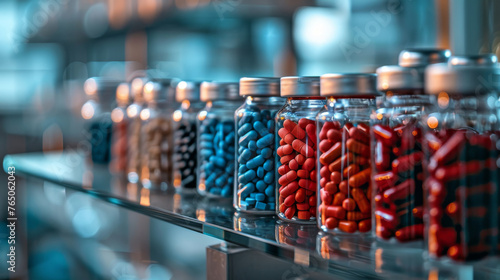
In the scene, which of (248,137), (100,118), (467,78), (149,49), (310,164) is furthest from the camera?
(149,49)

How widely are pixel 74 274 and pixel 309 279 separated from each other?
1087mm

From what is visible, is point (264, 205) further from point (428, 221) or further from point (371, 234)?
point (428, 221)

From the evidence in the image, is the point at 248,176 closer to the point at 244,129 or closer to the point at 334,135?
the point at 244,129

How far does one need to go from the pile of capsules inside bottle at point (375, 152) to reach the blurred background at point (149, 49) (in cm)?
18

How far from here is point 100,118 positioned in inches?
56.2

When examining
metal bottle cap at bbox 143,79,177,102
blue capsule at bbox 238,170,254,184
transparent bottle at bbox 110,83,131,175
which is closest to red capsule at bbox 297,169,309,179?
blue capsule at bbox 238,170,254,184

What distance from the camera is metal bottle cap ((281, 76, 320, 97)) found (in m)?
0.73

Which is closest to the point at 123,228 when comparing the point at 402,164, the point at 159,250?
the point at 159,250

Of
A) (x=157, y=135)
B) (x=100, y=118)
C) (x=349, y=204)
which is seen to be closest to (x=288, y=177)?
(x=349, y=204)

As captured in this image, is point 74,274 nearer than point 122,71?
Yes

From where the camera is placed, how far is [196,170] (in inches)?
40.6

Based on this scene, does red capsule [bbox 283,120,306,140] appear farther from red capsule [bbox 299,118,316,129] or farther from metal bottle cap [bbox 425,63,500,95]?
metal bottle cap [bbox 425,63,500,95]

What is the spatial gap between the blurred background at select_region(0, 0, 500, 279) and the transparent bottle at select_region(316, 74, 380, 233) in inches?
10.8

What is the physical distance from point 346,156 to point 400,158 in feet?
0.25
